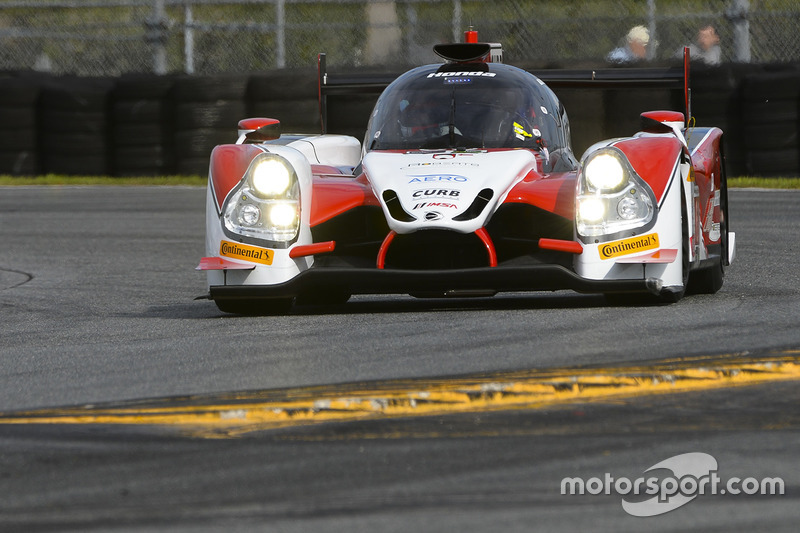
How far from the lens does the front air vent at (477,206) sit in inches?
267

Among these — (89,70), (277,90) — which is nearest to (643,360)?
(277,90)

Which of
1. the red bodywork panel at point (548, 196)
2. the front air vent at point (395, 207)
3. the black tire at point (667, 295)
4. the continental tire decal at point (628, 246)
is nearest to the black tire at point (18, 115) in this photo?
the front air vent at point (395, 207)

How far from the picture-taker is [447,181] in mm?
6980

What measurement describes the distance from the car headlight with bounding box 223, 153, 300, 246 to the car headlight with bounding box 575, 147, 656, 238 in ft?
4.62

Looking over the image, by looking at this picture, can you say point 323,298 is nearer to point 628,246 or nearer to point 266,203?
point 266,203

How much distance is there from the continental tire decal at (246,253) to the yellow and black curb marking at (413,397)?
2.42 m

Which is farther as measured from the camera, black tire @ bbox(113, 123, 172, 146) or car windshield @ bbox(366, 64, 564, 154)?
black tire @ bbox(113, 123, 172, 146)

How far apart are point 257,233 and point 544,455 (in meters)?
3.70

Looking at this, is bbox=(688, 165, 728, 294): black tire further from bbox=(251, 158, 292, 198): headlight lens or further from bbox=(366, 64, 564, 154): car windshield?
bbox=(251, 158, 292, 198): headlight lens

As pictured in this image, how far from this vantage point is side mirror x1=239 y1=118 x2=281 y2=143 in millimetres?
8516

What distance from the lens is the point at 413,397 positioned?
15.2 feet

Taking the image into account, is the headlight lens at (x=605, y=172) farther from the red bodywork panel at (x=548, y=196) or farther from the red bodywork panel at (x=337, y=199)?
the red bodywork panel at (x=337, y=199)

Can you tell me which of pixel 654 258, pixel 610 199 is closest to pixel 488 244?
pixel 610 199


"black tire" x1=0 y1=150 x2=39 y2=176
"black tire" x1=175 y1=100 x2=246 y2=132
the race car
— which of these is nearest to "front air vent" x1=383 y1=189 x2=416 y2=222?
the race car
